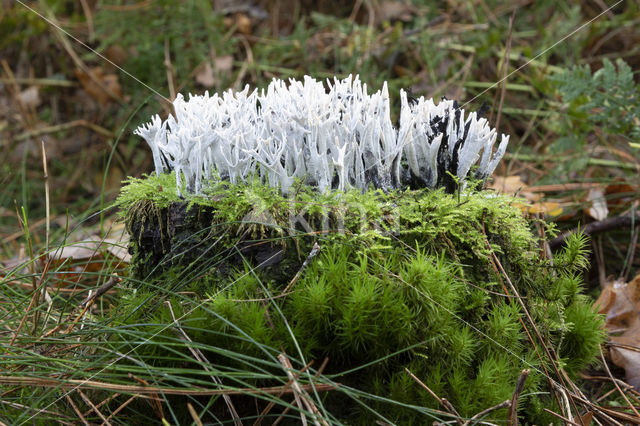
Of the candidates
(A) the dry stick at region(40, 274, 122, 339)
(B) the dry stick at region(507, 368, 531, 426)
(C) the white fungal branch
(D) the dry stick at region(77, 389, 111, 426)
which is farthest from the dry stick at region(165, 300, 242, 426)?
(B) the dry stick at region(507, 368, 531, 426)

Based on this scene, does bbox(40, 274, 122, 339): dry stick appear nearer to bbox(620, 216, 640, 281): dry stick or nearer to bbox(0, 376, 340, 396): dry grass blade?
bbox(0, 376, 340, 396): dry grass blade

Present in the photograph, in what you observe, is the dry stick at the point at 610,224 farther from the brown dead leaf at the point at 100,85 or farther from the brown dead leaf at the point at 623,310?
the brown dead leaf at the point at 100,85

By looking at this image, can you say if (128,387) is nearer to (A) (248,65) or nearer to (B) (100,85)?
(A) (248,65)

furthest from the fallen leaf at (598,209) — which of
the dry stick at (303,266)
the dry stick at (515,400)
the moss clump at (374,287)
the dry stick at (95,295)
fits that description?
the dry stick at (95,295)

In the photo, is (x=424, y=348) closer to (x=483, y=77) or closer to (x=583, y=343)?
(x=583, y=343)

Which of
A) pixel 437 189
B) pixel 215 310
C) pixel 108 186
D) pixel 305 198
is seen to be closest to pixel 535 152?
pixel 437 189

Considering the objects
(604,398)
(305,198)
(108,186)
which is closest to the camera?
(305,198)
